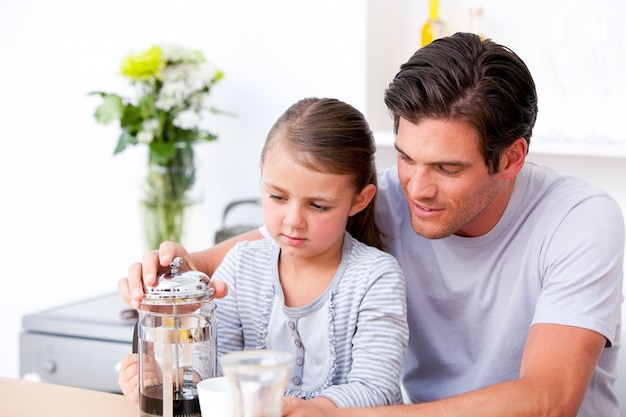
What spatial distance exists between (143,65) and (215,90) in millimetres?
372

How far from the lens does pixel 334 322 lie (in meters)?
1.42

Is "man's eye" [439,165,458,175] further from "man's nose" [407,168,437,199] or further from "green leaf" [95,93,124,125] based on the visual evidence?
"green leaf" [95,93,124,125]

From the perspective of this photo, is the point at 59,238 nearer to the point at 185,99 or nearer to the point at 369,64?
the point at 185,99

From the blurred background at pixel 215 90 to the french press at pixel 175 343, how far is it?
1.19m

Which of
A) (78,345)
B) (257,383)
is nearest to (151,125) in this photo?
(78,345)

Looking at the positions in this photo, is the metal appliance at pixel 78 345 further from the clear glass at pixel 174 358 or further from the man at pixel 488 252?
the clear glass at pixel 174 358

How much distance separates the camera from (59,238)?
330cm

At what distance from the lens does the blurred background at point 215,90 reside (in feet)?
7.53

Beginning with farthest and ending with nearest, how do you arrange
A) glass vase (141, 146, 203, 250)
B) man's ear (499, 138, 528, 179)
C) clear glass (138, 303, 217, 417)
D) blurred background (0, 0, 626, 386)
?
glass vase (141, 146, 203, 250) → blurred background (0, 0, 626, 386) → man's ear (499, 138, 528, 179) → clear glass (138, 303, 217, 417)

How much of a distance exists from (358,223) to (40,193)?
2019 mm

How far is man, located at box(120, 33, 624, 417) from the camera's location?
4.50ft

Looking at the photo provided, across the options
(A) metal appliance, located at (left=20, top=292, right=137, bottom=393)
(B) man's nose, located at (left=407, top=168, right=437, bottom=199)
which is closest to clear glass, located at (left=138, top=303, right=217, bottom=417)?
(B) man's nose, located at (left=407, top=168, right=437, bottom=199)

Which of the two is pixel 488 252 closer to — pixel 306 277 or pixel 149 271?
pixel 306 277

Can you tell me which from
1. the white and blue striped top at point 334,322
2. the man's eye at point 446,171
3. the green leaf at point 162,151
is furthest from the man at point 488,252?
the green leaf at point 162,151
